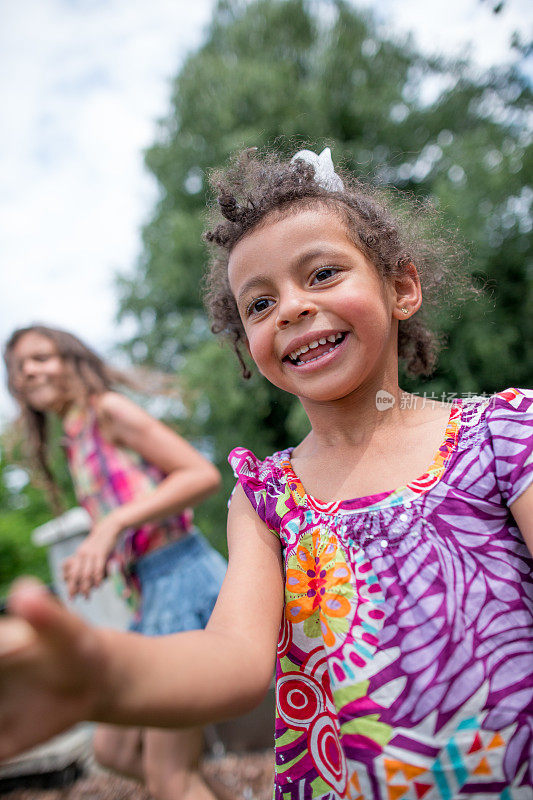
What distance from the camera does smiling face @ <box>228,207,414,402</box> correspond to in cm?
124

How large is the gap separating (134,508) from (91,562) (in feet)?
0.86

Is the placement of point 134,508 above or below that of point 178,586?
above

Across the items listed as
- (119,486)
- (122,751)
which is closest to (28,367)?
(119,486)

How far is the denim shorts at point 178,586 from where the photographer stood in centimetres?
219

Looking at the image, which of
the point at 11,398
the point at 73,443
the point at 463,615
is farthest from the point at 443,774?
the point at 11,398

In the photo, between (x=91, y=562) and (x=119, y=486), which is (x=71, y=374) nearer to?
(x=119, y=486)

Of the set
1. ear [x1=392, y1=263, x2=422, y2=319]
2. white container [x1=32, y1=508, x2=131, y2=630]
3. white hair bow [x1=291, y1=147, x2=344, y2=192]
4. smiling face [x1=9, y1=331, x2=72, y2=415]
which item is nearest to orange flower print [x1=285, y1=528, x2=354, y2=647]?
ear [x1=392, y1=263, x2=422, y2=319]

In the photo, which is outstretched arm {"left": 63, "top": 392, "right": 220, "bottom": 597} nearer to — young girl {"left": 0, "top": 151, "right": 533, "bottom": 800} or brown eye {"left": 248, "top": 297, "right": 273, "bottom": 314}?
young girl {"left": 0, "top": 151, "right": 533, "bottom": 800}

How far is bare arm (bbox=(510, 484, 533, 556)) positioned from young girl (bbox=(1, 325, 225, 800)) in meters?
1.35

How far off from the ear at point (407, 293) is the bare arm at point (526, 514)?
1.82 ft

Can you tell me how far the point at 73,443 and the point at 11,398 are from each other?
0.58 m

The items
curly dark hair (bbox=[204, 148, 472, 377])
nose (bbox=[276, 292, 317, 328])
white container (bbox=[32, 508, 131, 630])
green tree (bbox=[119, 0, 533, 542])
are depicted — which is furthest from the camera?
green tree (bbox=[119, 0, 533, 542])

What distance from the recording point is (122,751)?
6.73ft

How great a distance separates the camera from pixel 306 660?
118cm
